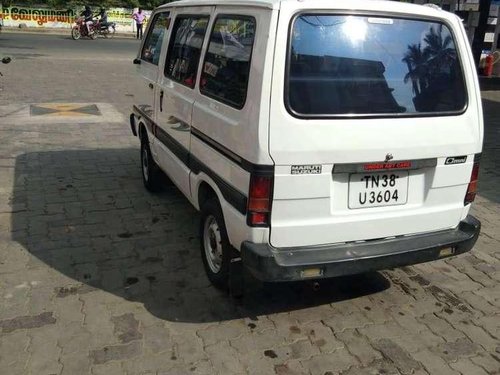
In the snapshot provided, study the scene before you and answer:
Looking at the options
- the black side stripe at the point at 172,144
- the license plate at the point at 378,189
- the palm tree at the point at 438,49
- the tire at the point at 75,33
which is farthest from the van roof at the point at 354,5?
the tire at the point at 75,33

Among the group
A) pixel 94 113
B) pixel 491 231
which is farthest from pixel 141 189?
pixel 94 113

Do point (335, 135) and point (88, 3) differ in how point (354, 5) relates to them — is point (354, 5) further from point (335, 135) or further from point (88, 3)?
point (88, 3)

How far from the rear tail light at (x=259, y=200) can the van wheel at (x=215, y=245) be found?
464mm

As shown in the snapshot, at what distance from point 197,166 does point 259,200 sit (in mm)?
969

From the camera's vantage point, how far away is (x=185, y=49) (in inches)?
159

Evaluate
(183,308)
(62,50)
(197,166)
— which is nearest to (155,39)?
(197,166)

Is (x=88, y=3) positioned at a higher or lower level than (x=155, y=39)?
higher

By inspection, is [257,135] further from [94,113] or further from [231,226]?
[94,113]

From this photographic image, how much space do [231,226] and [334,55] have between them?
3.76ft

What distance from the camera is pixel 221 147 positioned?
10.4 feet

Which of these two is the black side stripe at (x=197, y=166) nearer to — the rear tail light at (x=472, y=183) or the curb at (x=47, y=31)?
the rear tail light at (x=472, y=183)

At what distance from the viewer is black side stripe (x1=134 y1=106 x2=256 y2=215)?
2943 millimetres

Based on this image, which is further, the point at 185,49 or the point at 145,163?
the point at 145,163

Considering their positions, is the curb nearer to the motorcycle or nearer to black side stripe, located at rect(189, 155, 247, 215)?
the motorcycle
